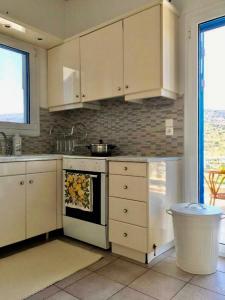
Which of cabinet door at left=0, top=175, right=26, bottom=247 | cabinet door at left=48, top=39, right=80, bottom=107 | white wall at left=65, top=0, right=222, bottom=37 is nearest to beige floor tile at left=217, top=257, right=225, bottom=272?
cabinet door at left=0, top=175, right=26, bottom=247

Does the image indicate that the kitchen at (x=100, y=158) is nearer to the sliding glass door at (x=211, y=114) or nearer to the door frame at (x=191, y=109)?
the door frame at (x=191, y=109)

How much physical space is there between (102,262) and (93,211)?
46 centimetres

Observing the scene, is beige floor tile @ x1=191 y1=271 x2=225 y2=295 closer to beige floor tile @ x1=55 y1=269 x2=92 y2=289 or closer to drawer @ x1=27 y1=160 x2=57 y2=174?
beige floor tile @ x1=55 y1=269 x2=92 y2=289

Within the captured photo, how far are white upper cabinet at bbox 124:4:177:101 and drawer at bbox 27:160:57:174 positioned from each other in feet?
3.38

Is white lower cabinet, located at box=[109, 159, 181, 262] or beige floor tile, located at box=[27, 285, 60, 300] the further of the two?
white lower cabinet, located at box=[109, 159, 181, 262]

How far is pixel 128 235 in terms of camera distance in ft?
7.02

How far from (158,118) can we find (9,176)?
1.54 m

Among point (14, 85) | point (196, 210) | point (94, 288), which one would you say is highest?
point (14, 85)

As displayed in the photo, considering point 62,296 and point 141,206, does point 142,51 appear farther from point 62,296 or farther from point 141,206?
point 62,296

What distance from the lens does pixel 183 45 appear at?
245 cm

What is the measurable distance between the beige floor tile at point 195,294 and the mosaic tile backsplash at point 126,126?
47.1 inches

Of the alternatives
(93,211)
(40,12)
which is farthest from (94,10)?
(93,211)

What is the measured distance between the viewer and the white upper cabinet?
2.22 metres

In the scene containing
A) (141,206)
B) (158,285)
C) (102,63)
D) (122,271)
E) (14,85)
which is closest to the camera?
(158,285)
